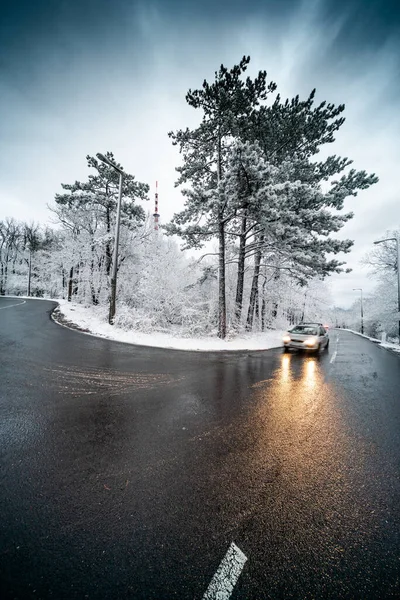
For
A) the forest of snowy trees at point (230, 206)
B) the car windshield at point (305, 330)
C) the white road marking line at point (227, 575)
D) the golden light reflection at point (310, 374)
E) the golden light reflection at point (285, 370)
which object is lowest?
the golden light reflection at point (310, 374)

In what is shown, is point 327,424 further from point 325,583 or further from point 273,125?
point 273,125

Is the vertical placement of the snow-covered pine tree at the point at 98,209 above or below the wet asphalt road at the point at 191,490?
above

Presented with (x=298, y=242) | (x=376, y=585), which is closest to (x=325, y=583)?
(x=376, y=585)

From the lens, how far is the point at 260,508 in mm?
2047

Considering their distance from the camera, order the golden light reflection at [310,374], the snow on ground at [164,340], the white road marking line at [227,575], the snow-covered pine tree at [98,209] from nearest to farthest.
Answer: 1. the white road marking line at [227,575]
2. the golden light reflection at [310,374]
3. the snow on ground at [164,340]
4. the snow-covered pine tree at [98,209]

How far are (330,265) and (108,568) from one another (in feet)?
47.3

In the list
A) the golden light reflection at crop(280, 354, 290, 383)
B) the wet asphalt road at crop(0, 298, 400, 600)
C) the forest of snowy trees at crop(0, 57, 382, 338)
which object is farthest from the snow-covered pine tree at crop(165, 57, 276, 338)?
the wet asphalt road at crop(0, 298, 400, 600)

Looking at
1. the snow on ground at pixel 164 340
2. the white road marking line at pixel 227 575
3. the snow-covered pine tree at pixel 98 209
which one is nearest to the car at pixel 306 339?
the snow on ground at pixel 164 340

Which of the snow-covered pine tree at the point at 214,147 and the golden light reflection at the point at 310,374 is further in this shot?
the snow-covered pine tree at the point at 214,147

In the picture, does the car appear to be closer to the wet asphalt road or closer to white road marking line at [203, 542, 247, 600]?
the wet asphalt road

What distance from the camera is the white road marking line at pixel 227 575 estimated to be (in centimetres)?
139

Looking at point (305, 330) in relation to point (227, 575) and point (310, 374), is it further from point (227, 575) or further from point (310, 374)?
point (227, 575)

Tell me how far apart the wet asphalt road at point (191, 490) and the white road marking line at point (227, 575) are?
0.05m

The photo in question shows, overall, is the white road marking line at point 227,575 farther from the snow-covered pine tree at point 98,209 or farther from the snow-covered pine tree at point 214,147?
the snow-covered pine tree at point 98,209
